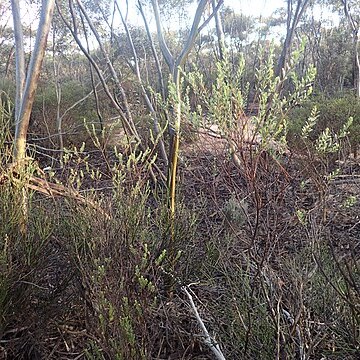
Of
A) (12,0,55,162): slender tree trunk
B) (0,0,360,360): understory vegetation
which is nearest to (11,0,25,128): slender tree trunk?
(12,0,55,162): slender tree trunk

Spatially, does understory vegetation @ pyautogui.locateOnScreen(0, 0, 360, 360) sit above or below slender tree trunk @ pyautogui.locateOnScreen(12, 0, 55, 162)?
below

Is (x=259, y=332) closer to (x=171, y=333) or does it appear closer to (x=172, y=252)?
(x=171, y=333)

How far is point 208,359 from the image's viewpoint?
199 cm

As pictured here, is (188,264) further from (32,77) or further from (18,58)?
(18,58)

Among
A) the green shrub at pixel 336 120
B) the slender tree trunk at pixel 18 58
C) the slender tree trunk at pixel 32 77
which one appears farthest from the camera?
the green shrub at pixel 336 120

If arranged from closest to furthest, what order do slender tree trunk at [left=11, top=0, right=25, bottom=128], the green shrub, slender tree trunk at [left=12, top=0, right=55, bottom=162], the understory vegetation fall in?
the understory vegetation → slender tree trunk at [left=12, top=0, right=55, bottom=162] → slender tree trunk at [left=11, top=0, right=25, bottom=128] → the green shrub

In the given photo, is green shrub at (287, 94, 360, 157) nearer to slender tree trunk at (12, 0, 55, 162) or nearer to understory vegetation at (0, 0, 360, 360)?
understory vegetation at (0, 0, 360, 360)

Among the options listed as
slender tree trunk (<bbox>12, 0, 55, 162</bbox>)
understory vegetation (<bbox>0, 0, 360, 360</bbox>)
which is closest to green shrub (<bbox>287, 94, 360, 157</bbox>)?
understory vegetation (<bbox>0, 0, 360, 360</bbox>)

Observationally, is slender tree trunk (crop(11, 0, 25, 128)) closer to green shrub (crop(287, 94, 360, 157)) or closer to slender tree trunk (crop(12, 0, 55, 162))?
slender tree trunk (crop(12, 0, 55, 162))

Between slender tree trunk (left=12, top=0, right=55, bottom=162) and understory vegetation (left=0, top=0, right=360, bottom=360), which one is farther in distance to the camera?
slender tree trunk (left=12, top=0, right=55, bottom=162)

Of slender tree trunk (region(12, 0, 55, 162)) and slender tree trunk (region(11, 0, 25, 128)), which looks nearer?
slender tree trunk (region(12, 0, 55, 162))

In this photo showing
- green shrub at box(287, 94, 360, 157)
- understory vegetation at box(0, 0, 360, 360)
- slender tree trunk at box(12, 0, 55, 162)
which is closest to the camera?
understory vegetation at box(0, 0, 360, 360)

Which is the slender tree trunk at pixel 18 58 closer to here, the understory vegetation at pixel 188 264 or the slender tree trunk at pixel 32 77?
the slender tree trunk at pixel 32 77

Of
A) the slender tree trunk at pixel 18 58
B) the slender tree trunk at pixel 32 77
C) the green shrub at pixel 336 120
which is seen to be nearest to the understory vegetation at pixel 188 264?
the slender tree trunk at pixel 32 77
